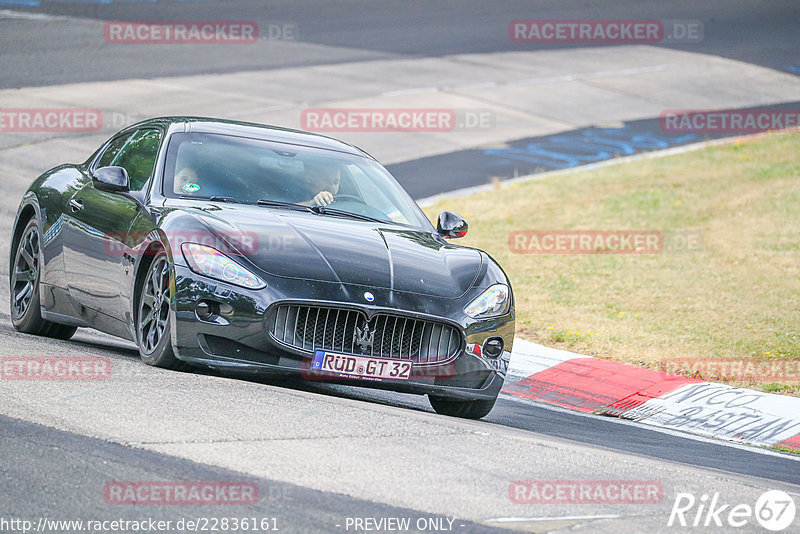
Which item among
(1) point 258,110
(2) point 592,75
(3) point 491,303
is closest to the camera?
(3) point 491,303

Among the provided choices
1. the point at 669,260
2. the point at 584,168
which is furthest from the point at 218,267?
the point at 584,168

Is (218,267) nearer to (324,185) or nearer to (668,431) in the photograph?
(324,185)

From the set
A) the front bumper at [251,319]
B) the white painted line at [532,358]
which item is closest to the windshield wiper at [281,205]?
the front bumper at [251,319]

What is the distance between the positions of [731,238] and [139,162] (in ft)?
33.8

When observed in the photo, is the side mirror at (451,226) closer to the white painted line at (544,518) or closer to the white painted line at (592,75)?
the white painted line at (544,518)

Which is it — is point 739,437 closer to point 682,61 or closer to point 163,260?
point 163,260

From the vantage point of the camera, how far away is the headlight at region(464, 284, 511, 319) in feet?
22.9

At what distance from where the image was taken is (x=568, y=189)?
64.7 feet

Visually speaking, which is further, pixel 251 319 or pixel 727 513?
pixel 251 319

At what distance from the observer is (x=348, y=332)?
6582 mm

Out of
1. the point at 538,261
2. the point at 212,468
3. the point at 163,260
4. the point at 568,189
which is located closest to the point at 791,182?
the point at 568,189

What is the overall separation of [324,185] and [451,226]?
0.95m

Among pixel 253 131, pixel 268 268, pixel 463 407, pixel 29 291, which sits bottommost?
pixel 463 407

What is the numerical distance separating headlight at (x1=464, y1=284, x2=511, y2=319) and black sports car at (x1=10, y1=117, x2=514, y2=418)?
1 cm
